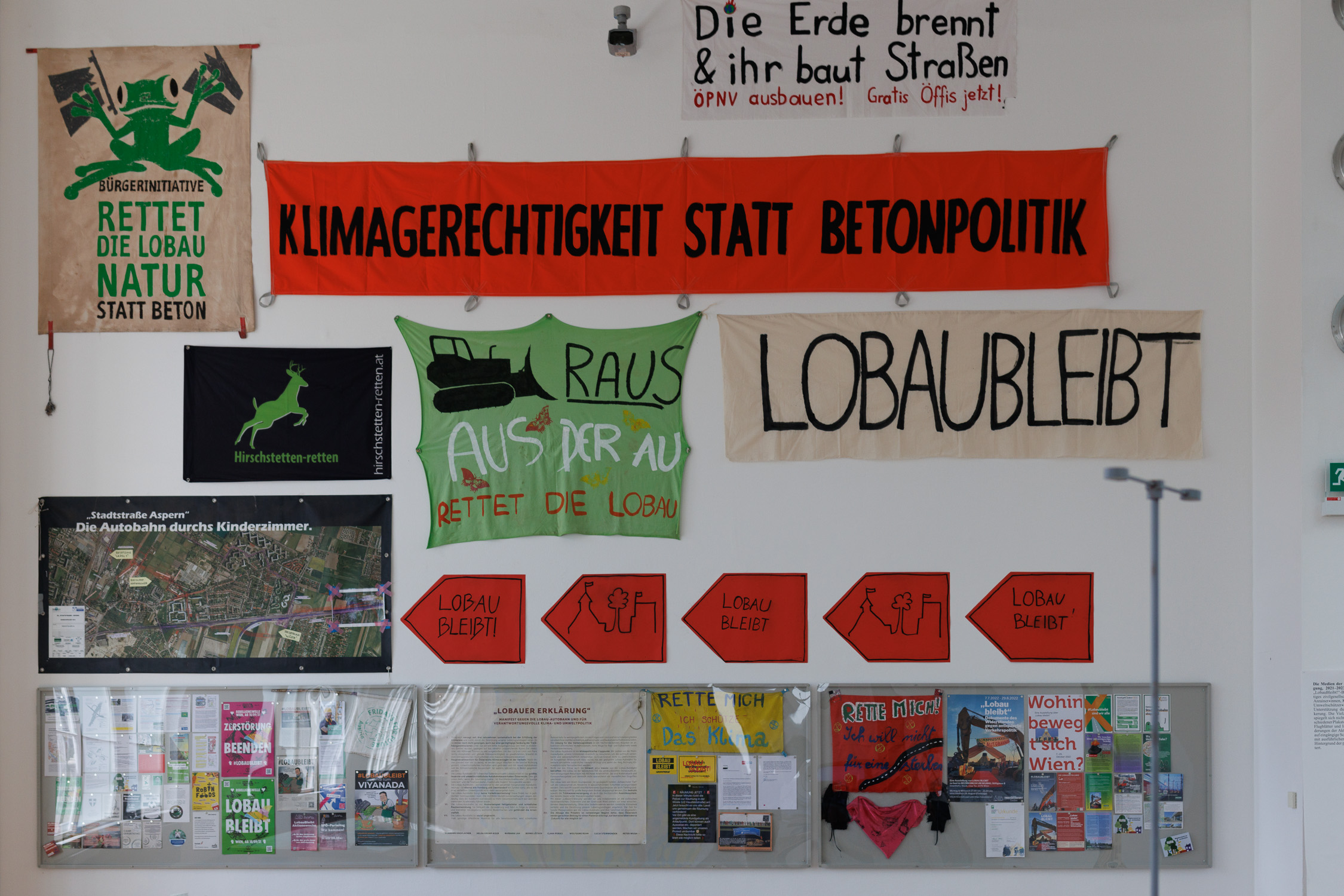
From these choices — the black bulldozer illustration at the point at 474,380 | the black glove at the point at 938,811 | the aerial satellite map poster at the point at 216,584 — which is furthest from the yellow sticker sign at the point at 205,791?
the black glove at the point at 938,811

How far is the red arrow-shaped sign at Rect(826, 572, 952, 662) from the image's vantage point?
290cm

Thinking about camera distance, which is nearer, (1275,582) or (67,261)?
(1275,582)

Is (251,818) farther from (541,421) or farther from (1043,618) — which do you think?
(1043,618)

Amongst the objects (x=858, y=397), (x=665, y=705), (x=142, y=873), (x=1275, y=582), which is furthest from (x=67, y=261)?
(x=1275, y=582)

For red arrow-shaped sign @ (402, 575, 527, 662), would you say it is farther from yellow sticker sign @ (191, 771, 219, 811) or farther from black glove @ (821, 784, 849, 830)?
black glove @ (821, 784, 849, 830)

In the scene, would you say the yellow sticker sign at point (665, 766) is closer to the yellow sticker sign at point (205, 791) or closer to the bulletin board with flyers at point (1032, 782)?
the bulletin board with flyers at point (1032, 782)

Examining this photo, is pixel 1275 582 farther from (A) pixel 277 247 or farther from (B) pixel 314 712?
(A) pixel 277 247

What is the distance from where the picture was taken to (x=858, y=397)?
2.92 meters

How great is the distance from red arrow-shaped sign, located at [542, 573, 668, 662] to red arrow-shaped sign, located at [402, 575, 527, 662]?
0.70ft

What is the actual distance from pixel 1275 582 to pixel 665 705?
2.00 metres

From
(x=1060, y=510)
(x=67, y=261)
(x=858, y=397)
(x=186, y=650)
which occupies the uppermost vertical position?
(x=67, y=261)

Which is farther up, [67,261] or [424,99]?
[424,99]

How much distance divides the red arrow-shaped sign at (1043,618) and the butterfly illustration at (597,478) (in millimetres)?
1318

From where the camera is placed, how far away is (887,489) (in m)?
2.92
